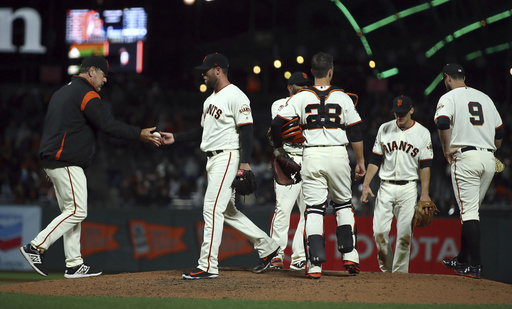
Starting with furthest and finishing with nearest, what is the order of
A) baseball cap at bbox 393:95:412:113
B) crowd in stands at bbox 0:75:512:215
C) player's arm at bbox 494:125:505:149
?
crowd in stands at bbox 0:75:512:215 < baseball cap at bbox 393:95:412:113 < player's arm at bbox 494:125:505:149

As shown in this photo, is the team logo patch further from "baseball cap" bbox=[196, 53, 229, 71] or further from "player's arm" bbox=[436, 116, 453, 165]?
"player's arm" bbox=[436, 116, 453, 165]

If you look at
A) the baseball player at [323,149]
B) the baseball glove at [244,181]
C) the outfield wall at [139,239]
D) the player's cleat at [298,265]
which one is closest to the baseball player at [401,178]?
the player's cleat at [298,265]

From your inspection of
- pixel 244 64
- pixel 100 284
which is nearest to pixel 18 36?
pixel 244 64

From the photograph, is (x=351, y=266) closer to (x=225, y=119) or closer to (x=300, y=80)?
(x=225, y=119)

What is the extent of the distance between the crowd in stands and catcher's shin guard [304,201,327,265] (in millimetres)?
6458

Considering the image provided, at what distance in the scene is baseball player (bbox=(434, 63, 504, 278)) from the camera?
21.7ft

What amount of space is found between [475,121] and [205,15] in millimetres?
21815

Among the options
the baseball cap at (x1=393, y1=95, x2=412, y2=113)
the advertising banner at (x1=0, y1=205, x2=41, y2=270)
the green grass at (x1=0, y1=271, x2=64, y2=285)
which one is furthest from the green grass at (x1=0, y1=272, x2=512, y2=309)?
the advertising banner at (x1=0, y1=205, x2=41, y2=270)

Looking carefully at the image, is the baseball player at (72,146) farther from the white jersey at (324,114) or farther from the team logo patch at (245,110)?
the white jersey at (324,114)

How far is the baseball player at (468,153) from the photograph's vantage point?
6.62m

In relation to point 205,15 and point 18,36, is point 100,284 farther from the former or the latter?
point 205,15

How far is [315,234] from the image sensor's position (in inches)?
235

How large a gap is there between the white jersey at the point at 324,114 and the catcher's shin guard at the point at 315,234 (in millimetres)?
630

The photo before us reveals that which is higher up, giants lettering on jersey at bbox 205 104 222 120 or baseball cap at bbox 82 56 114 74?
baseball cap at bbox 82 56 114 74
